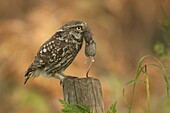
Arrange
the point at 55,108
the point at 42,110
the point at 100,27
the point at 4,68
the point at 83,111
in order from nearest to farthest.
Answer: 1. the point at 83,111
2. the point at 42,110
3. the point at 55,108
4. the point at 4,68
5. the point at 100,27

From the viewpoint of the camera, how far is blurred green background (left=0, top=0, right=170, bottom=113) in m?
11.3


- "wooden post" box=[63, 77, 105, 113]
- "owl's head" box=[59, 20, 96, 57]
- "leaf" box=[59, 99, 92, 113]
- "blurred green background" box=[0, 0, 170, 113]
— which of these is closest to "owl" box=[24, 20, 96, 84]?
"owl's head" box=[59, 20, 96, 57]

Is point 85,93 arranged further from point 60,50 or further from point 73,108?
point 60,50

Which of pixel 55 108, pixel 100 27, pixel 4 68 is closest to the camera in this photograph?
pixel 55 108

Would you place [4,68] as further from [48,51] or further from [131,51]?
[48,51]

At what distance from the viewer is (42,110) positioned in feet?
33.7

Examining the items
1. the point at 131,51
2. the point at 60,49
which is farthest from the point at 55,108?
the point at 60,49

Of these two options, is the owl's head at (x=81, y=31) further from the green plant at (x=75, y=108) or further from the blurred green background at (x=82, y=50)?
the blurred green background at (x=82, y=50)

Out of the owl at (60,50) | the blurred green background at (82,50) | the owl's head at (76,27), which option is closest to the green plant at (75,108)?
the owl's head at (76,27)

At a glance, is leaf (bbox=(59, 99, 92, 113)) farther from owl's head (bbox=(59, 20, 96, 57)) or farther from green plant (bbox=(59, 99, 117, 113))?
owl's head (bbox=(59, 20, 96, 57))

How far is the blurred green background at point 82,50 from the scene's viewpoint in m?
11.3

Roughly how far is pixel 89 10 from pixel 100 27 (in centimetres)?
37

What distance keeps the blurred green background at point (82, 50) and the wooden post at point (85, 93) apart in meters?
4.75

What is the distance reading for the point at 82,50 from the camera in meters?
12.1
